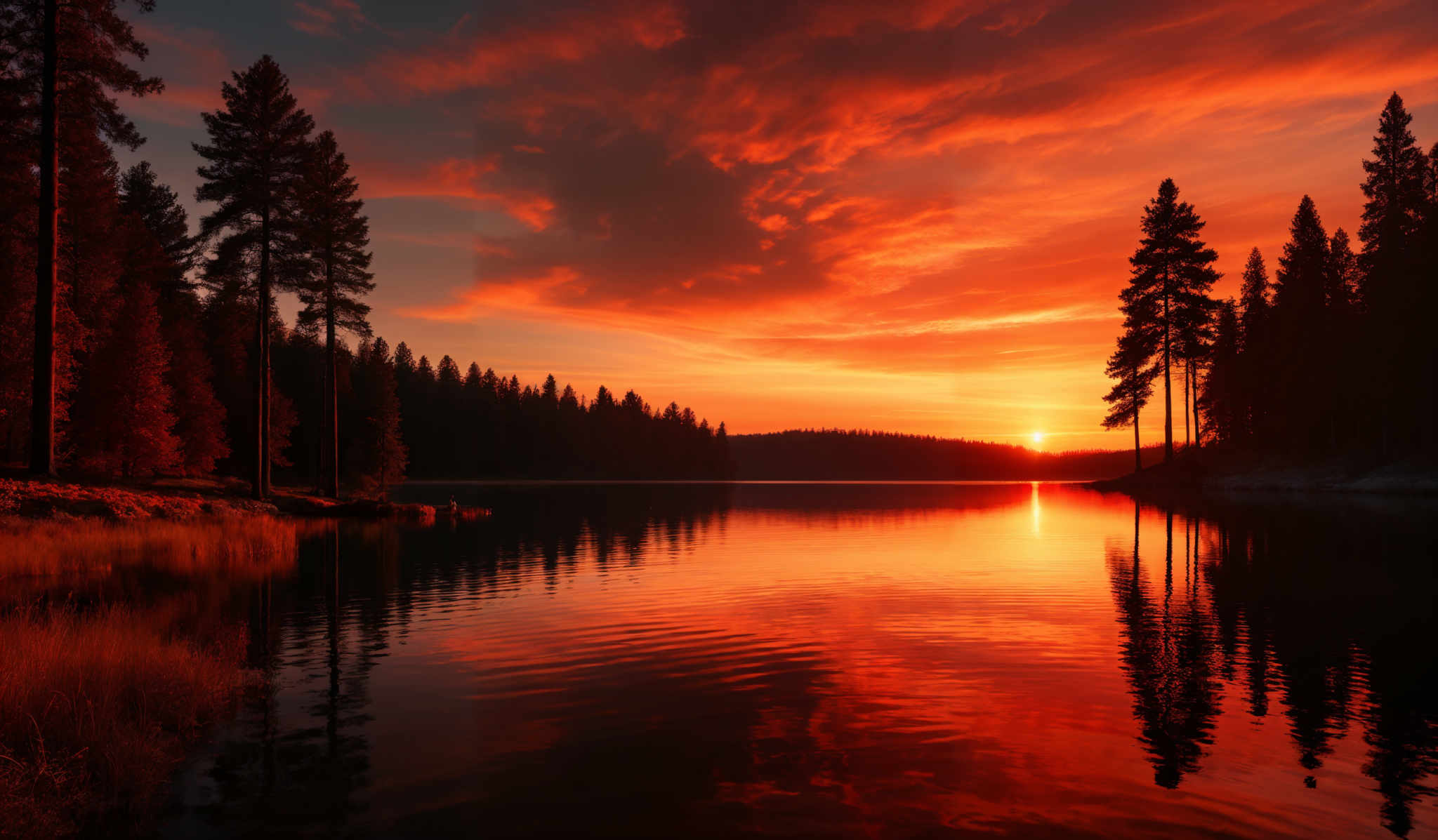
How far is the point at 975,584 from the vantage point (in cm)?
2306

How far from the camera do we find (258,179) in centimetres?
4109

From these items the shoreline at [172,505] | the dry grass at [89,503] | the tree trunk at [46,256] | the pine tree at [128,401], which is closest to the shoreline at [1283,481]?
the shoreline at [172,505]

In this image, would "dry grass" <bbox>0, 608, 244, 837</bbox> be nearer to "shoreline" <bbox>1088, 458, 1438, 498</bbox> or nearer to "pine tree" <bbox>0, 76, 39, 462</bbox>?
"pine tree" <bbox>0, 76, 39, 462</bbox>

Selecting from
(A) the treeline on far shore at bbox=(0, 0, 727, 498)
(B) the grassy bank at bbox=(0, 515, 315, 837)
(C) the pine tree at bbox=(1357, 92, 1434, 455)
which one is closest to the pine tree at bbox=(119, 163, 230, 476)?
(A) the treeline on far shore at bbox=(0, 0, 727, 498)

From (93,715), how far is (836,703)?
9.09 meters

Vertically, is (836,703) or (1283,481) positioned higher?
(1283,481)

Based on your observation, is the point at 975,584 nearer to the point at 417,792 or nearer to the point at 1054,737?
the point at 1054,737

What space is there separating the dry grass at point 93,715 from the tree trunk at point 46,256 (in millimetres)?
18260

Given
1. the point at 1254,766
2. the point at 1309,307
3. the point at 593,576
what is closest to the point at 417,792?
the point at 1254,766

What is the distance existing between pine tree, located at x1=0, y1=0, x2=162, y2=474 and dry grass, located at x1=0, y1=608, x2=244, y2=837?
1899 centimetres

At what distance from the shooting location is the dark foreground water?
25.7 ft

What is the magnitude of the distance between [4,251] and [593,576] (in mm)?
33919

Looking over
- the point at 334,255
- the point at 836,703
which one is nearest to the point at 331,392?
the point at 334,255

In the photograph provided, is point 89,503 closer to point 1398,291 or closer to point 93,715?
point 93,715
